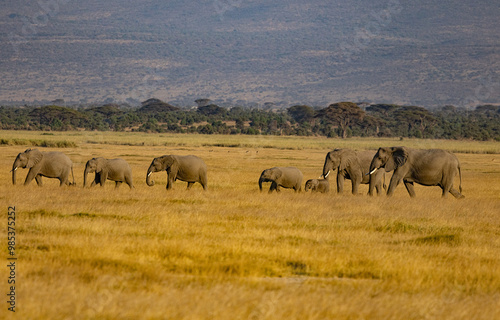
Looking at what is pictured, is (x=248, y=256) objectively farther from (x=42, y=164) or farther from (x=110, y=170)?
(x=42, y=164)

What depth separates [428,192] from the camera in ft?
102

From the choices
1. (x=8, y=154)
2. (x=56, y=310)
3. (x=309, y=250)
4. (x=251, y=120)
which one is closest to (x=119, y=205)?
(x=309, y=250)

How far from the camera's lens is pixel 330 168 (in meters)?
26.4

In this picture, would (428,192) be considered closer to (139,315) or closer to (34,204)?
(34,204)

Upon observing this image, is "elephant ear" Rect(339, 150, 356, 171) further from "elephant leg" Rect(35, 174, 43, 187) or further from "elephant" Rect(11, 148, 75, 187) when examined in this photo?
"elephant leg" Rect(35, 174, 43, 187)

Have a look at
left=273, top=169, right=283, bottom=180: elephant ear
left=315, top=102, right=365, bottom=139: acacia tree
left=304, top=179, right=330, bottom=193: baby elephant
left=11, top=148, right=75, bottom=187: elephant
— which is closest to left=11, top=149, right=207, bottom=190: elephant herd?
left=11, top=148, right=75, bottom=187: elephant

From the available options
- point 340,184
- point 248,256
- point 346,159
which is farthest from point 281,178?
point 248,256

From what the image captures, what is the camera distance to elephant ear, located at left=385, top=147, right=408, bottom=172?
81.9 feet

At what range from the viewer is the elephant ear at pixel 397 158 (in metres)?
25.0

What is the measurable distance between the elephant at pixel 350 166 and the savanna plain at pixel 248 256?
267 cm

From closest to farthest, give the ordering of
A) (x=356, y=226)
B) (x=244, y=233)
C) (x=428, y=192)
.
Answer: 1. (x=244, y=233)
2. (x=356, y=226)
3. (x=428, y=192)

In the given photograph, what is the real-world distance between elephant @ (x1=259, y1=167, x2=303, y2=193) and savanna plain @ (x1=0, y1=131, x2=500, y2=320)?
2849mm

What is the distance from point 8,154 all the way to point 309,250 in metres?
39.0

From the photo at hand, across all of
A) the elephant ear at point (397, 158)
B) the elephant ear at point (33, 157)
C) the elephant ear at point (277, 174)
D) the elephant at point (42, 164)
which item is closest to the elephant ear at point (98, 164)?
the elephant at point (42, 164)
